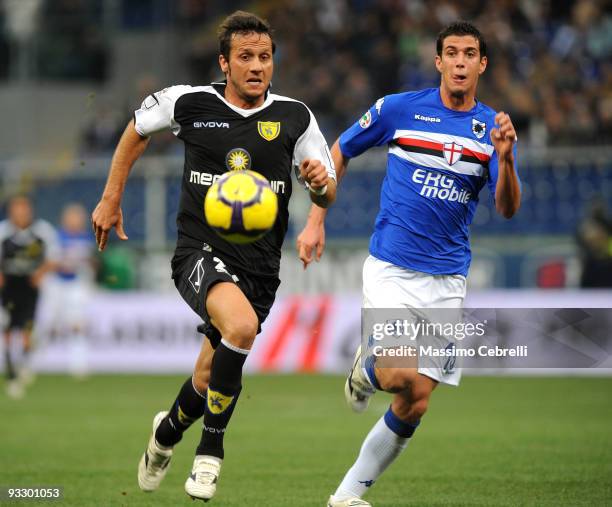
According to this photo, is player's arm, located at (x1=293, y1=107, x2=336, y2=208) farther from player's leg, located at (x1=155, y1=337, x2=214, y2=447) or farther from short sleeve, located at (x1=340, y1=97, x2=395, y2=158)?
player's leg, located at (x1=155, y1=337, x2=214, y2=447)

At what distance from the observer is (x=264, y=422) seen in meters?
12.6

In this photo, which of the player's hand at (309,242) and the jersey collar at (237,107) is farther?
the player's hand at (309,242)

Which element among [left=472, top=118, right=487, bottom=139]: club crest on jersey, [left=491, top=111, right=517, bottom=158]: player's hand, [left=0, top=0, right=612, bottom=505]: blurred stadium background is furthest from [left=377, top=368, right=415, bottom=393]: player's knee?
[left=0, top=0, right=612, bottom=505]: blurred stadium background

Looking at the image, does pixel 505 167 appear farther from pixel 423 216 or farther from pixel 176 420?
pixel 176 420

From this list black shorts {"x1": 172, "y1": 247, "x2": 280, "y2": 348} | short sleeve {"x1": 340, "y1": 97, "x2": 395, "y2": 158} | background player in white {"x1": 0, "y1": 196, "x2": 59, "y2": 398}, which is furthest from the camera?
background player in white {"x1": 0, "y1": 196, "x2": 59, "y2": 398}

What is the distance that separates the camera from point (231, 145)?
687 centimetres

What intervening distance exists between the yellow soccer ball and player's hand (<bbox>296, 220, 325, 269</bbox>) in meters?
0.70

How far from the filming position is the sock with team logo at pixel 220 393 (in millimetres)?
6543

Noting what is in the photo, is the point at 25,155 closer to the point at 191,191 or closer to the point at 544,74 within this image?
the point at 544,74

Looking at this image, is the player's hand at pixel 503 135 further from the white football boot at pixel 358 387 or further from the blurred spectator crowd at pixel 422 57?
the blurred spectator crowd at pixel 422 57

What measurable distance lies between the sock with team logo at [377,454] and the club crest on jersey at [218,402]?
2.99 feet

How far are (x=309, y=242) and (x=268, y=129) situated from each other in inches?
28.4

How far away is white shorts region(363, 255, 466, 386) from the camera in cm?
703

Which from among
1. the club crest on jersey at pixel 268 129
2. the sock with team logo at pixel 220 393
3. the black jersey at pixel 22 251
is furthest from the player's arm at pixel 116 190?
the black jersey at pixel 22 251
